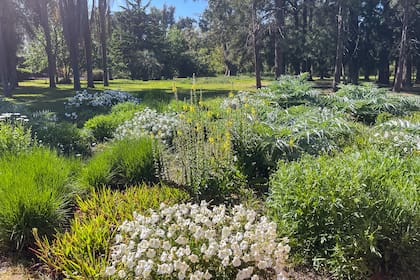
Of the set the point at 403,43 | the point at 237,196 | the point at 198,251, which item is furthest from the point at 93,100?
the point at 403,43

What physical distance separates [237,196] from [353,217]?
139 centimetres

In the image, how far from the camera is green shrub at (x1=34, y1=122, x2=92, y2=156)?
5.48 meters

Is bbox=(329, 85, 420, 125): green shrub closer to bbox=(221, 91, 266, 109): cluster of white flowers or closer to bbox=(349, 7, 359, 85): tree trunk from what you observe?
bbox=(221, 91, 266, 109): cluster of white flowers

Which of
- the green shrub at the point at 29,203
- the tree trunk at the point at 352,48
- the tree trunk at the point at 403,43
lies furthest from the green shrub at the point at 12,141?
the tree trunk at the point at 352,48

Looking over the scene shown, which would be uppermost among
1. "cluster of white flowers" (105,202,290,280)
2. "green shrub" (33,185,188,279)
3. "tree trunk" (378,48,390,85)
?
"tree trunk" (378,48,390,85)

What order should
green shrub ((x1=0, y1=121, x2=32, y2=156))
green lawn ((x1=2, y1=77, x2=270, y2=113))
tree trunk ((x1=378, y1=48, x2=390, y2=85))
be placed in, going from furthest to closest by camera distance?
1. tree trunk ((x1=378, y1=48, x2=390, y2=85))
2. green lawn ((x1=2, y1=77, x2=270, y2=113))
3. green shrub ((x1=0, y1=121, x2=32, y2=156))

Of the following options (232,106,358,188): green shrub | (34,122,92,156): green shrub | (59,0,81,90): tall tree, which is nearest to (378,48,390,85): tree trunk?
(59,0,81,90): tall tree

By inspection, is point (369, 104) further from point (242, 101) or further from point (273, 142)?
point (273, 142)

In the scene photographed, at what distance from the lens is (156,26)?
3081 cm

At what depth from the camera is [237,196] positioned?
11.5 feet

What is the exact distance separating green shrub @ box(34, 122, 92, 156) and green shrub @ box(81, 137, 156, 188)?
5.92 feet

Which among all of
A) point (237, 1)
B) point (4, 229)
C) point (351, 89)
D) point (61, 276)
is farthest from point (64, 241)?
point (237, 1)

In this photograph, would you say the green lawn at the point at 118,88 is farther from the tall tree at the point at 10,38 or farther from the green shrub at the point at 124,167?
the green shrub at the point at 124,167

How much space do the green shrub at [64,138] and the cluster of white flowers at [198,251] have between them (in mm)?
3818
